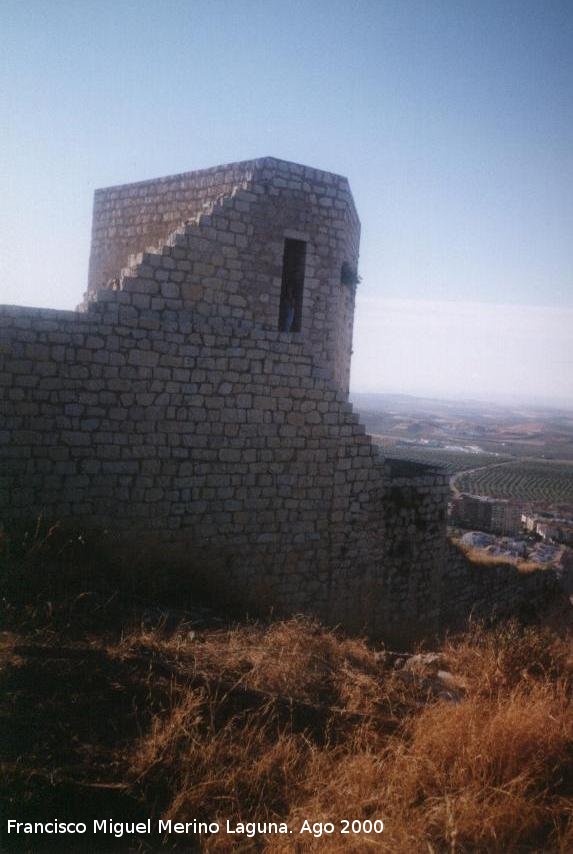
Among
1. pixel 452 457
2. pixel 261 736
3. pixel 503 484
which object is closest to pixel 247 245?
pixel 261 736

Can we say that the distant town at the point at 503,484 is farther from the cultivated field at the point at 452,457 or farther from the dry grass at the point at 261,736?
the dry grass at the point at 261,736

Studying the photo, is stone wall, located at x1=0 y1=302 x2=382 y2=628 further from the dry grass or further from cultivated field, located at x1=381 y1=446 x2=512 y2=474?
cultivated field, located at x1=381 y1=446 x2=512 y2=474

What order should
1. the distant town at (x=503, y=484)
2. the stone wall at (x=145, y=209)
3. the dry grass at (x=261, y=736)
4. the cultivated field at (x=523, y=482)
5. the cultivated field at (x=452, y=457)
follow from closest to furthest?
the dry grass at (x=261, y=736) < the stone wall at (x=145, y=209) < the distant town at (x=503, y=484) < the cultivated field at (x=523, y=482) < the cultivated field at (x=452, y=457)

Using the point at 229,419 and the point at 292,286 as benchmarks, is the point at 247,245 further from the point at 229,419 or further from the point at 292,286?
the point at 229,419

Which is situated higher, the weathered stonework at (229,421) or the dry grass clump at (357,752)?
the weathered stonework at (229,421)

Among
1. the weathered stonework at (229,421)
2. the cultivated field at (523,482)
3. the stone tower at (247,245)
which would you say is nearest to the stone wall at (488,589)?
the weathered stonework at (229,421)

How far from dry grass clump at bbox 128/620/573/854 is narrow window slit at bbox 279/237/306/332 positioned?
525 cm

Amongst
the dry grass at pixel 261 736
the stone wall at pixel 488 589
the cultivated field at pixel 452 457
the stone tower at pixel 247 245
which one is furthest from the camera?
the cultivated field at pixel 452 457

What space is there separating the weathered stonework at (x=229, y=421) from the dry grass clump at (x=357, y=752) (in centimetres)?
190

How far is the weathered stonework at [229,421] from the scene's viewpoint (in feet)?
19.3

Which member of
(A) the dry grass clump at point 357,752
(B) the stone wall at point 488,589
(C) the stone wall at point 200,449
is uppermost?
(C) the stone wall at point 200,449

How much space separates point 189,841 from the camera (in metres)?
2.71

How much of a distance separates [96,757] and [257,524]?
4.07m

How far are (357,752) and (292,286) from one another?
6.75 metres
